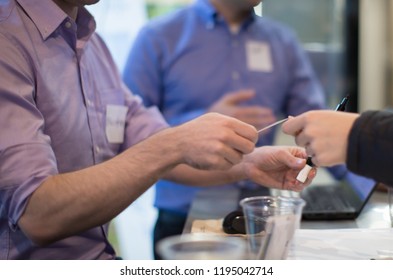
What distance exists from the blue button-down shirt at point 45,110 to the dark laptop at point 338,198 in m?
0.53

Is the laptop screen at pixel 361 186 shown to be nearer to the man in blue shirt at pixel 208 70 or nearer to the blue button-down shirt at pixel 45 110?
the man in blue shirt at pixel 208 70

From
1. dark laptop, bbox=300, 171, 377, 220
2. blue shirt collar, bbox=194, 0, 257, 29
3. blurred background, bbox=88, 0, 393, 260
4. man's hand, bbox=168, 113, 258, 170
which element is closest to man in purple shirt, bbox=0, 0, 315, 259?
man's hand, bbox=168, 113, 258, 170

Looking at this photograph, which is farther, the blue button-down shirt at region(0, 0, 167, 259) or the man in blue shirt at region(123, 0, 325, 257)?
the man in blue shirt at region(123, 0, 325, 257)

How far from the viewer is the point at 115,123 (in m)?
1.53

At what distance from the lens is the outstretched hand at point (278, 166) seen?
1298mm

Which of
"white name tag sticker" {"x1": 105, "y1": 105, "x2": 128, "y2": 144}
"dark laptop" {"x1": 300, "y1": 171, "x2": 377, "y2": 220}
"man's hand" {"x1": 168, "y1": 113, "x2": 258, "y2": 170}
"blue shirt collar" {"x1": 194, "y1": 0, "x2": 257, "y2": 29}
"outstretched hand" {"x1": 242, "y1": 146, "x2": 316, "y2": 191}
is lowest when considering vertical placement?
"dark laptop" {"x1": 300, "y1": 171, "x2": 377, "y2": 220}

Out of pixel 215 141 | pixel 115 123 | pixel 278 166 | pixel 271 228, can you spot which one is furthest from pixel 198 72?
pixel 271 228

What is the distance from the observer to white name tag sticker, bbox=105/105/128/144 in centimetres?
150

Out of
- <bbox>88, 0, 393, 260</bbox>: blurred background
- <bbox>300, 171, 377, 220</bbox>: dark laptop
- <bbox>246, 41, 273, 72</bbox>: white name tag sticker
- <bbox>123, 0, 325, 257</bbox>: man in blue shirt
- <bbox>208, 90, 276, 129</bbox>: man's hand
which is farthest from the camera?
<bbox>88, 0, 393, 260</bbox>: blurred background

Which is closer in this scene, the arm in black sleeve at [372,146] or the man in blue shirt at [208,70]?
the arm in black sleeve at [372,146]

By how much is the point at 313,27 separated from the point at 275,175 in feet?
5.96

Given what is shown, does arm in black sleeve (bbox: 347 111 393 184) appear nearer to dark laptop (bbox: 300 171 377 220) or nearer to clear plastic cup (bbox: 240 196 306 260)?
clear plastic cup (bbox: 240 196 306 260)

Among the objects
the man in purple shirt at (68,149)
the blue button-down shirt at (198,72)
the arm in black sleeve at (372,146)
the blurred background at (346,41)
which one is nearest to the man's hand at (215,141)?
the man in purple shirt at (68,149)
